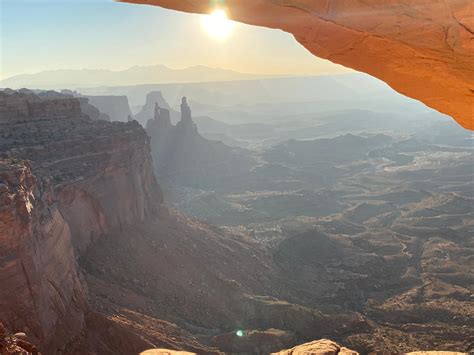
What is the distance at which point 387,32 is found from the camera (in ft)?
28.3

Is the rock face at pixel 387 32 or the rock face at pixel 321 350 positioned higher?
the rock face at pixel 387 32

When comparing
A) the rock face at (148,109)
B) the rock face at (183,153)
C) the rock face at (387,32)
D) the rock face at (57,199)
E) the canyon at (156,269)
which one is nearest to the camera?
the rock face at (387,32)

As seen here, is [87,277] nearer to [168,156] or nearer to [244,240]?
[244,240]

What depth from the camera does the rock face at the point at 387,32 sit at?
797 centimetres

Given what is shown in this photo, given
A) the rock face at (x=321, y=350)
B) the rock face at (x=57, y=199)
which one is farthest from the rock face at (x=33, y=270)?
the rock face at (x=321, y=350)

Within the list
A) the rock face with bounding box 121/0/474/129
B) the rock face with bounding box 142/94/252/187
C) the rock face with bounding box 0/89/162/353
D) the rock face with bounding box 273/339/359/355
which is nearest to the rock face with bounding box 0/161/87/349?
the rock face with bounding box 0/89/162/353

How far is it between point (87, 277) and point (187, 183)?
7476 cm

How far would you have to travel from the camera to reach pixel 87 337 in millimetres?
20031

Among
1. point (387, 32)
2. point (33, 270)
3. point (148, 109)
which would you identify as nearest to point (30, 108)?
point (33, 270)

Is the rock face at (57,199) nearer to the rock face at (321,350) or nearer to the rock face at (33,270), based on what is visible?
the rock face at (33,270)

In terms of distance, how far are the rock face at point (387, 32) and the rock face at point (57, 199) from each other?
12574 mm

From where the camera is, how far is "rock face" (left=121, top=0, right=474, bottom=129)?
797 cm

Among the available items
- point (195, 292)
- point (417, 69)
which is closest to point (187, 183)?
point (195, 292)

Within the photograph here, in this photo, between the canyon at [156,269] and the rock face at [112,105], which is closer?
the canyon at [156,269]
